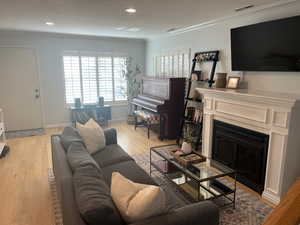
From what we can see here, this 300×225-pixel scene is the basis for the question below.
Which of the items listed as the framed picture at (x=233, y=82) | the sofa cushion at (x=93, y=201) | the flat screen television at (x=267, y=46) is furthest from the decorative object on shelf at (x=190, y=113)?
the sofa cushion at (x=93, y=201)

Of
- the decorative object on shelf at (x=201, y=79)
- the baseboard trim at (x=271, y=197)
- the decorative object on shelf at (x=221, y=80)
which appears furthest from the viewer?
the decorative object on shelf at (x=201, y=79)

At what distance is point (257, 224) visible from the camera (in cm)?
233

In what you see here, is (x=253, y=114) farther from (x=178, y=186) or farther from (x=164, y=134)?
(x=164, y=134)

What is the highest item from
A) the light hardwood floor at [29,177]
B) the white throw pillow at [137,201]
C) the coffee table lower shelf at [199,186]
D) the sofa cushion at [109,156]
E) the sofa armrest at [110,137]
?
the white throw pillow at [137,201]

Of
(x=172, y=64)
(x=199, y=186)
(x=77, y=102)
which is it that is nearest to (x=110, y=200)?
(x=199, y=186)

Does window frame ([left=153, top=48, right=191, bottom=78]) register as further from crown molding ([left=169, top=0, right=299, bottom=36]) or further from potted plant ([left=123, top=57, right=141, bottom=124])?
potted plant ([left=123, top=57, right=141, bottom=124])

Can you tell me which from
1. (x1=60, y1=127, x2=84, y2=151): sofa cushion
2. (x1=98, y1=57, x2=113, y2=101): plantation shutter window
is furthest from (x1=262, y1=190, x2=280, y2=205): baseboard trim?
(x1=98, y1=57, x2=113, y2=101): plantation shutter window

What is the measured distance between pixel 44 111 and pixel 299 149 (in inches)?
226

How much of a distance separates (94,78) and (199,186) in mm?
4853

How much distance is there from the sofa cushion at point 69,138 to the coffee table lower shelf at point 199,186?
48.2 inches

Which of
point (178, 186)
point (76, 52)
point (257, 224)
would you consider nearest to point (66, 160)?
point (178, 186)

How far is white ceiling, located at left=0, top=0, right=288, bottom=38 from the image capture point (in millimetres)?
2896

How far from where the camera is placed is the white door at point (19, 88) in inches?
215

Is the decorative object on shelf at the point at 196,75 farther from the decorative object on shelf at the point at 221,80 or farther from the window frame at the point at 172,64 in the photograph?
the decorative object on shelf at the point at 221,80
